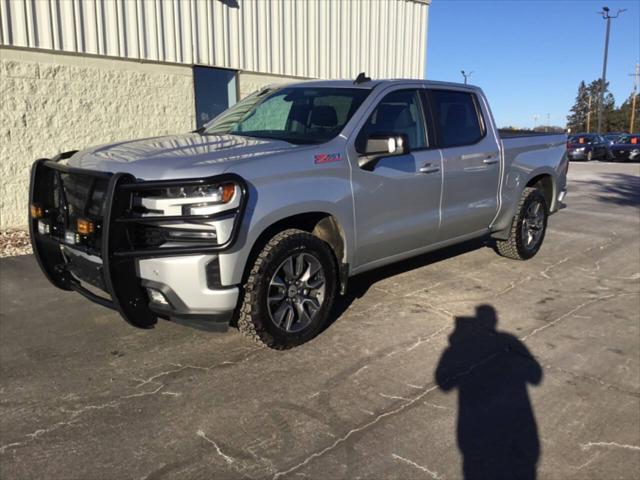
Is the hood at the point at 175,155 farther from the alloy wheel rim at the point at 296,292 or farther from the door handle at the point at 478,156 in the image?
the door handle at the point at 478,156

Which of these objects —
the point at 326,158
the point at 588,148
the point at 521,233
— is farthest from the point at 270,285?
the point at 588,148

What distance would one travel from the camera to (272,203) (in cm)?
359

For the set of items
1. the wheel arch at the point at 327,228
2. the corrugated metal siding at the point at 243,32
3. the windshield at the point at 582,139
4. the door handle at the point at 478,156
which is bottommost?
the wheel arch at the point at 327,228

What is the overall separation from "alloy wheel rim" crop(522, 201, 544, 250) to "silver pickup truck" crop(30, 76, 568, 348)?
1.01 meters

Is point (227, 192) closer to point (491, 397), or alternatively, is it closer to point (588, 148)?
point (491, 397)

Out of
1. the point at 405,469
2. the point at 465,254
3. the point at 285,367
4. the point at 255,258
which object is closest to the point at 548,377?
the point at 405,469

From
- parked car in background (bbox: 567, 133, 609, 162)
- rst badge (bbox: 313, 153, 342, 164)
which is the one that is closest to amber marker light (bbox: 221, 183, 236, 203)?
rst badge (bbox: 313, 153, 342, 164)

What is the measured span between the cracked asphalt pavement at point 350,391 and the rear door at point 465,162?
73 centimetres

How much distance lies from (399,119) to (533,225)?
2844mm

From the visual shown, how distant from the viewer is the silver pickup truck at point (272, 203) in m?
3.28

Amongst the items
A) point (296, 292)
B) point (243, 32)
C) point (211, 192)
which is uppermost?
point (243, 32)

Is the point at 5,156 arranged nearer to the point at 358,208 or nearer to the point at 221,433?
the point at 358,208

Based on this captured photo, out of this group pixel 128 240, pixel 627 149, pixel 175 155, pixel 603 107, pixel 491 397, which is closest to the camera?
pixel 128 240

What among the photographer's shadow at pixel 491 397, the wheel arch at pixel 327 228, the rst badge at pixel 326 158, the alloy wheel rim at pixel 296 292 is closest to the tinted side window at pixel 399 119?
the rst badge at pixel 326 158
